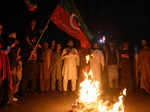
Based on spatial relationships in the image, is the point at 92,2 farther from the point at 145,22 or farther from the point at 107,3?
the point at 145,22

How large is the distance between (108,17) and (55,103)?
11259 mm

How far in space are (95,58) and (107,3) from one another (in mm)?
9494

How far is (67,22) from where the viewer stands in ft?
29.5

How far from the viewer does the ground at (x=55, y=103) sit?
656 cm

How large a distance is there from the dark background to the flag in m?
2.43

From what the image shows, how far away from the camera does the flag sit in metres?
8.71

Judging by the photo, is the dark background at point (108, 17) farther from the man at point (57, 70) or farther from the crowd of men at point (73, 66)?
the man at point (57, 70)

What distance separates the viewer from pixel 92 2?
17.5 metres

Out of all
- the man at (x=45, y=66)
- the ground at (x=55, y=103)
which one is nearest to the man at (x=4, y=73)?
the ground at (x=55, y=103)

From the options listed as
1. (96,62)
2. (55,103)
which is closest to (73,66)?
(96,62)

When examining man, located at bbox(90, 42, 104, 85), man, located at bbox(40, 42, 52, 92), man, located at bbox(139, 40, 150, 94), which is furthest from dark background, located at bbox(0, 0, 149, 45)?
man, located at bbox(139, 40, 150, 94)

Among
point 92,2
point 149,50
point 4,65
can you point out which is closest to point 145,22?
point 92,2

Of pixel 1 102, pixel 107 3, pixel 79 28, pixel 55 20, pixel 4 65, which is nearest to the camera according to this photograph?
pixel 4 65

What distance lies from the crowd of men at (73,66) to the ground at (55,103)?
0.68 meters
